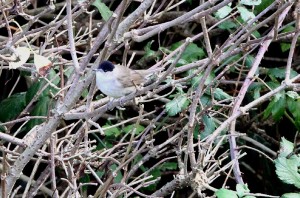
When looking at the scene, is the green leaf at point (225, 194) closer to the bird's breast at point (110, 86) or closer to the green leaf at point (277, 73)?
the bird's breast at point (110, 86)

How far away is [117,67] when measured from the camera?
11.8 feet

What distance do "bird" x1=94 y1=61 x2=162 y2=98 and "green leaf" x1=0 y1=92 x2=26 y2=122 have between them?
64cm

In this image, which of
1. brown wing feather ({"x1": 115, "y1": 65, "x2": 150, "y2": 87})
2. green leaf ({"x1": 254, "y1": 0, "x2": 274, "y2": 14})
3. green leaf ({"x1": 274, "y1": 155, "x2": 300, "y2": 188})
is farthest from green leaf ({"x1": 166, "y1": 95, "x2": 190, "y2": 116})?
green leaf ({"x1": 254, "y1": 0, "x2": 274, "y2": 14})

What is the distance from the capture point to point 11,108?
3.86 m

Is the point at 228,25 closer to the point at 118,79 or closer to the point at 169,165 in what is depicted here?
the point at 118,79

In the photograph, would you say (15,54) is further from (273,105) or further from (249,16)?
(273,105)

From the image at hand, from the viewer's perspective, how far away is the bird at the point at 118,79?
10.9 feet

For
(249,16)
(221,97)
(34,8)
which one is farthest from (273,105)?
(34,8)

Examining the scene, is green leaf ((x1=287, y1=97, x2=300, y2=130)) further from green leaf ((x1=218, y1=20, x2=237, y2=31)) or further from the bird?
the bird

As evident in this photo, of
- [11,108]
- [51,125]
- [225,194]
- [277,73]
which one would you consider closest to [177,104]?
[51,125]

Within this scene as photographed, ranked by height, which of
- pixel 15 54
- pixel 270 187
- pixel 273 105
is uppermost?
pixel 15 54

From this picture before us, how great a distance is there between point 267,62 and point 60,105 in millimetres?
2684

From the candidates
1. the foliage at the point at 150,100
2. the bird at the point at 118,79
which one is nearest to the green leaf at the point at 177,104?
the foliage at the point at 150,100

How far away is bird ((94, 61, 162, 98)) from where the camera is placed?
10.9ft
